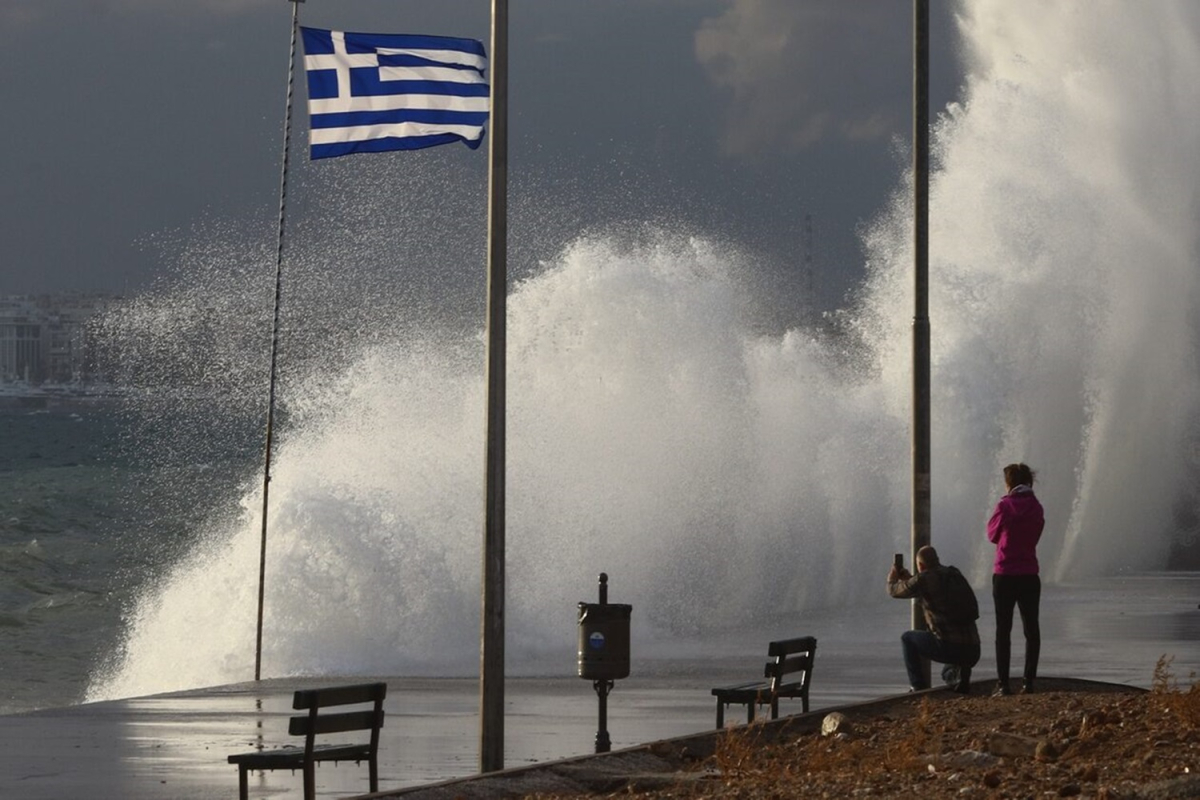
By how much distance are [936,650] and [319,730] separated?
6.24 metres

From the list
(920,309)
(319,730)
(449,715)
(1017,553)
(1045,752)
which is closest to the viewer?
(319,730)

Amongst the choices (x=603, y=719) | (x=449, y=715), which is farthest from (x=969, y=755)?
(x=449, y=715)

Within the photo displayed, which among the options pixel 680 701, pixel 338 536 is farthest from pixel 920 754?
pixel 338 536

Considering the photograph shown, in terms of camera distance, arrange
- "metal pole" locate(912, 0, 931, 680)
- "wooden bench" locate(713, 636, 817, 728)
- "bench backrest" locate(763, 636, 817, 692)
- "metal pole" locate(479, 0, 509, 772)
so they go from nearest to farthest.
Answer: "metal pole" locate(479, 0, 509, 772)
"wooden bench" locate(713, 636, 817, 728)
"bench backrest" locate(763, 636, 817, 692)
"metal pole" locate(912, 0, 931, 680)

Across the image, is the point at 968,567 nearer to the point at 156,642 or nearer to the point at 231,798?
the point at 156,642

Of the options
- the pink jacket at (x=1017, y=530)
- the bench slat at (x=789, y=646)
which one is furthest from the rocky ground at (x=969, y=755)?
the pink jacket at (x=1017, y=530)

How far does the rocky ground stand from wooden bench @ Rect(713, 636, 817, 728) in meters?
0.63

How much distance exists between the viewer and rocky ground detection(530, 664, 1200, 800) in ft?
39.6

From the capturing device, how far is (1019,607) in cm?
1688

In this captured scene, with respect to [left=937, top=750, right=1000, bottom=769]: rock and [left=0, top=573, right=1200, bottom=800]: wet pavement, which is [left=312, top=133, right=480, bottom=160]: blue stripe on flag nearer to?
[left=0, top=573, right=1200, bottom=800]: wet pavement

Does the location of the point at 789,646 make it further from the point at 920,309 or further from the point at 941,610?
the point at 920,309

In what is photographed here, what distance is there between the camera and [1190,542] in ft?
151

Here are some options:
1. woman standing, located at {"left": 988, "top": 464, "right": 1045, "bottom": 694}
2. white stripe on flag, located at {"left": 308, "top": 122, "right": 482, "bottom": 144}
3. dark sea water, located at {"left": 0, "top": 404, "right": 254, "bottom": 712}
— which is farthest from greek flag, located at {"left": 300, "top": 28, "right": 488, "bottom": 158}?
dark sea water, located at {"left": 0, "top": 404, "right": 254, "bottom": 712}

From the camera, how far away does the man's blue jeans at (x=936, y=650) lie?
1734 cm
